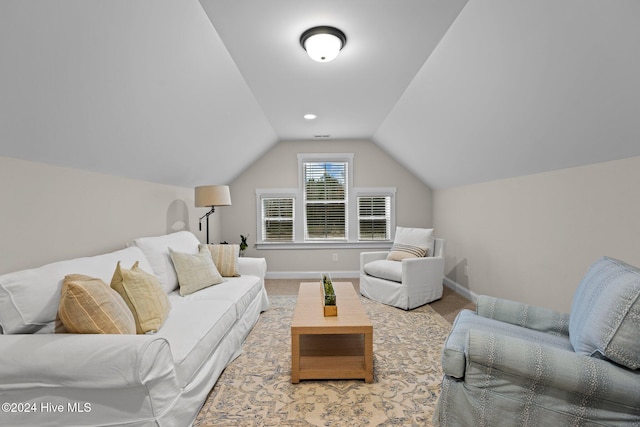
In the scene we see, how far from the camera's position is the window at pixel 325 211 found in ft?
17.3

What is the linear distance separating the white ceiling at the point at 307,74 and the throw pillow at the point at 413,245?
1.19 metres

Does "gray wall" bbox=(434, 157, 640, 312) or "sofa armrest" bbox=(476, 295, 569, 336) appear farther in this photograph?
"gray wall" bbox=(434, 157, 640, 312)

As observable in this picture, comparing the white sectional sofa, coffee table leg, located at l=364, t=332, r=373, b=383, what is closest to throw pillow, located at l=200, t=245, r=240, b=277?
the white sectional sofa

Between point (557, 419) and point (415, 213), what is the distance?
4.09m

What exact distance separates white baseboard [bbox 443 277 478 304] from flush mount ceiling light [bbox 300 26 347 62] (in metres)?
3.32

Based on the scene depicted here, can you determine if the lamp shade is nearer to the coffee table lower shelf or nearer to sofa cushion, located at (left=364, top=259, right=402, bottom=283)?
the coffee table lower shelf

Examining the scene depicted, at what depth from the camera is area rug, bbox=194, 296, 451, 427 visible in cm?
178

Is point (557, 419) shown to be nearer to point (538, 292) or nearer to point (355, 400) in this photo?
point (355, 400)

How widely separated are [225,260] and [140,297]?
144 cm

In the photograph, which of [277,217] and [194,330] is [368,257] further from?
[194,330]

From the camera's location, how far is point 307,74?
9.00ft

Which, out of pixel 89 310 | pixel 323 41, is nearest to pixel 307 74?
pixel 323 41

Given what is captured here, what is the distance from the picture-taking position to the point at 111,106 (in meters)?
2.01

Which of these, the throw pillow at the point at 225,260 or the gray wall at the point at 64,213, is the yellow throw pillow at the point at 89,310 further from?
the throw pillow at the point at 225,260
